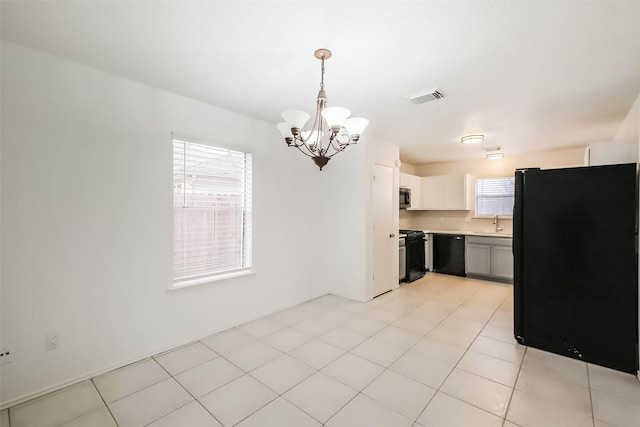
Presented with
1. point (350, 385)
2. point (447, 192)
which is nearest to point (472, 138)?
point (447, 192)

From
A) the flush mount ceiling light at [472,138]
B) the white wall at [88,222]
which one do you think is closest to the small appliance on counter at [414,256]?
the flush mount ceiling light at [472,138]

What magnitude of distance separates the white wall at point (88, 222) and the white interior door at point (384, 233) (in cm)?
223

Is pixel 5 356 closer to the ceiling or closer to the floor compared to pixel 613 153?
closer to the floor

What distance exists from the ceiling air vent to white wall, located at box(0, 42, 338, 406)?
2044mm

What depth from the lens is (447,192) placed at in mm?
6250

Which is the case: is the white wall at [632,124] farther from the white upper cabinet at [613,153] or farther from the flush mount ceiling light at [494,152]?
the flush mount ceiling light at [494,152]

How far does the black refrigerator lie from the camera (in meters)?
2.47

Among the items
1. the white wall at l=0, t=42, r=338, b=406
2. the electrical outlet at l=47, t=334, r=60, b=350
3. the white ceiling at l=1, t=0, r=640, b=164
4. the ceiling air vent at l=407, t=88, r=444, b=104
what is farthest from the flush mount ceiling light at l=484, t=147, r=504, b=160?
the electrical outlet at l=47, t=334, r=60, b=350

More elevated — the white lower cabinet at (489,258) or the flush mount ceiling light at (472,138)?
the flush mount ceiling light at (472,138)

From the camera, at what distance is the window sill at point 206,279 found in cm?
290

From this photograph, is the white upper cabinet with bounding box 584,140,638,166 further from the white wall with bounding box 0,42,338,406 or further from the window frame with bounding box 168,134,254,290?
the white wall with bounding box 0,42,338,406

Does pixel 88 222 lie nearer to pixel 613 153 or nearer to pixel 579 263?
pixel 579 263

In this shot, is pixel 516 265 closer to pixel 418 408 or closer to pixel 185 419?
pixel 418 408

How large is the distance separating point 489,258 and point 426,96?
13.2 ft
